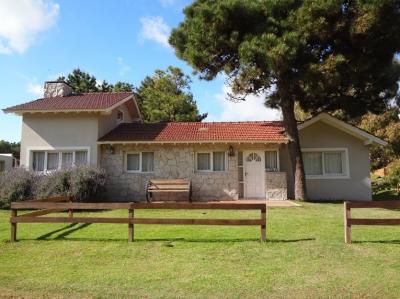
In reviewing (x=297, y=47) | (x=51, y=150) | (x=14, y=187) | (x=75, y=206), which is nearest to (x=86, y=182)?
(x=14, y=187)

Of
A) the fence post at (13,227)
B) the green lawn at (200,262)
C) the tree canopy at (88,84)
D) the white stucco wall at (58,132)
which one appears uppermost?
the tree canopy at (88,84)

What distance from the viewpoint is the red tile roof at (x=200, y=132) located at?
17.8 m

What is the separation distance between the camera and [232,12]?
15.7m

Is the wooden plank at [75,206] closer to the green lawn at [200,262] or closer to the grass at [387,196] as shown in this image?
the green lawn at [200,262]

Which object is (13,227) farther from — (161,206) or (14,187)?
(14,187)

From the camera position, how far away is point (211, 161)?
1808cm

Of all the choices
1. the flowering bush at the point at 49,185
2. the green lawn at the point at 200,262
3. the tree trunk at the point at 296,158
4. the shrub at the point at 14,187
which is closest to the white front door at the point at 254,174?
the tree trunk at the point at 296,158

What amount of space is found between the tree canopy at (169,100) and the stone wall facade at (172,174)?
15.7m

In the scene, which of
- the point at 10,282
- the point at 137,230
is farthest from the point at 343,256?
the point at 10,282

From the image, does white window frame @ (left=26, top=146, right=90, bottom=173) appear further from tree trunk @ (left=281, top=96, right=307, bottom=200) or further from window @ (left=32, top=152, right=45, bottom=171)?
tree trunk @ (left=281, top=96, right=307, bottom=200)

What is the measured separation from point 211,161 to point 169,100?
17126mm

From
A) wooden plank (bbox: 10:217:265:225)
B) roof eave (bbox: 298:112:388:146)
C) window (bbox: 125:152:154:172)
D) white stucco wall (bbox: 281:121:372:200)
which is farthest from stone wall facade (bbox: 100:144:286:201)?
wooden plank (bbox: 10:217:265:225)

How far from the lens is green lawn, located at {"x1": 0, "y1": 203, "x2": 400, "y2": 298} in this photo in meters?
5.42

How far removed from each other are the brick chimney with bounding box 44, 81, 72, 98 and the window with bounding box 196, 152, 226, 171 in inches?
342
